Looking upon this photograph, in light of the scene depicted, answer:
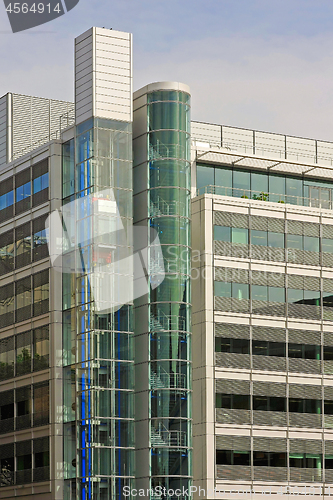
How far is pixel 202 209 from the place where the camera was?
7612 centimetres

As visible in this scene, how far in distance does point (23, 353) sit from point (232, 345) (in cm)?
1645

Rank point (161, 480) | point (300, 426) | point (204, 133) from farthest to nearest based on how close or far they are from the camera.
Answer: point (204, 133)
point (300, 426)
point (161, 480)

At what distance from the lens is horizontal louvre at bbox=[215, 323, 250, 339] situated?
74562 millimetres

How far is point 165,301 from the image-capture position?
73.4 m

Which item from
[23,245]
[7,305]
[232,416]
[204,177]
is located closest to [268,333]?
[232,416]

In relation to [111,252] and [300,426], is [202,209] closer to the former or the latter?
[111,252]

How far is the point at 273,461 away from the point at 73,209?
23203 millimetres

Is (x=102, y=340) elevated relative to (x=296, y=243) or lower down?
lower down

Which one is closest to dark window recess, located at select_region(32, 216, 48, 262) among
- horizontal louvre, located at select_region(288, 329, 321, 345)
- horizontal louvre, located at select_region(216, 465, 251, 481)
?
horizontal louvre, located at select_region(288, 329, 321, 345)

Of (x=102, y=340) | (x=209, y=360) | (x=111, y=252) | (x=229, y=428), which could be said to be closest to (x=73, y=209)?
(x=111, y=252)

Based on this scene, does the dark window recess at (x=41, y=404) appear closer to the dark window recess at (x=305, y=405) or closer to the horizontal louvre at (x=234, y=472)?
the horizontal louvre at (x=234, y=472)

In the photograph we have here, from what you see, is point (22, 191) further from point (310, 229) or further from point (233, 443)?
point (233, 443)

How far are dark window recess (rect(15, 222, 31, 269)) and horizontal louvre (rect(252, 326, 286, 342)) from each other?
18408 millimetres

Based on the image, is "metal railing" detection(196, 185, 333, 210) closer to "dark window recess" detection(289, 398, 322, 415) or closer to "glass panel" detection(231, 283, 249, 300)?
"glass panel" detection(231, 283, 249, 300)
